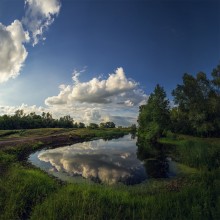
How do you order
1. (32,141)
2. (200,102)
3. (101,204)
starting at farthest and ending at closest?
(200,102) < (32,141) < (101,204)

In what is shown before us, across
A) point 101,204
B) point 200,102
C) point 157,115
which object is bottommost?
point 101,204

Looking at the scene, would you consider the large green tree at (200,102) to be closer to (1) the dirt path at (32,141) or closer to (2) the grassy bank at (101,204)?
(1) the dirt path at (32,141)

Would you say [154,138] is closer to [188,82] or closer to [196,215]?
[188,82]

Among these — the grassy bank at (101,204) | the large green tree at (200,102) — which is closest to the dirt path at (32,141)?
the grassy bank at (101,204)

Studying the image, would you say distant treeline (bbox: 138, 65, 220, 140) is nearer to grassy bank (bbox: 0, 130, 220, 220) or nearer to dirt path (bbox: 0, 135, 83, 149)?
dirt path (bbox: 0, 135, 83, 149)

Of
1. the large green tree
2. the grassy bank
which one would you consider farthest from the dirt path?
the large green tree

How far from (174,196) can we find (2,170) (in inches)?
538

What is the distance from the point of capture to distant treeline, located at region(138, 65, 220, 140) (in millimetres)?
43406

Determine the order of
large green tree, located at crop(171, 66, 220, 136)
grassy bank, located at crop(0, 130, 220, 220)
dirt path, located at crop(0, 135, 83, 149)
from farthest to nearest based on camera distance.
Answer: large green tree, located at crop(171, 66, 220, 136) < dirt path, located at crop(0, 135, 83, 149) < grassy bank, located at crop(0, 130, 220, 220)

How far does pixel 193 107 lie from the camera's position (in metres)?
45.4

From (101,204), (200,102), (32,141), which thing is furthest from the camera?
(200,102)

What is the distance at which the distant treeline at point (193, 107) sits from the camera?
142 feet

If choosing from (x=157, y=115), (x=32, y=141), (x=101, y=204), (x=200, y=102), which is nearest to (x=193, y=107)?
(x=200, y=102)

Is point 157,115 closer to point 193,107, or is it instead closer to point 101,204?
point 193,107
